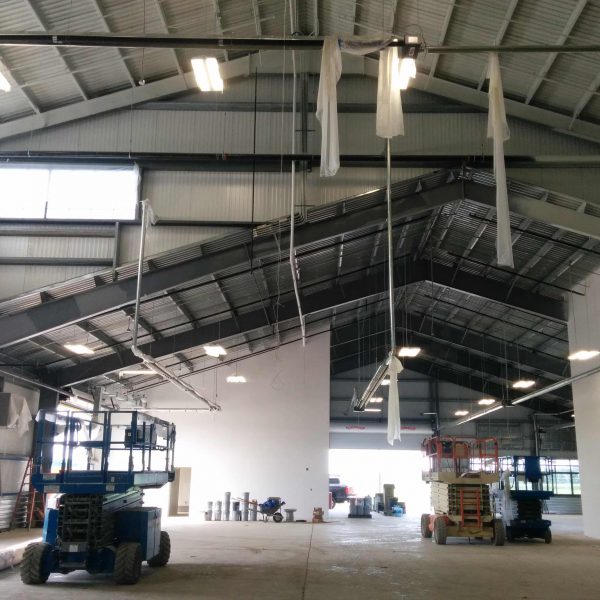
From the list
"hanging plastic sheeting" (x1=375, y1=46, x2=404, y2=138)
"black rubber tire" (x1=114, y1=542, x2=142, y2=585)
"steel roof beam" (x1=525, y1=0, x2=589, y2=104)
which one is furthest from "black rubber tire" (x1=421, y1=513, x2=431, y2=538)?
"hanging plastic sheeting" (x1=375, y1=46, x2=404, y2=138)

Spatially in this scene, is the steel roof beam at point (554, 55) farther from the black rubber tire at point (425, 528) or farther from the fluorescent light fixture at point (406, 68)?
the black rubber tire at point (425, 528)

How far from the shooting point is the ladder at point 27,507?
65.1 ft

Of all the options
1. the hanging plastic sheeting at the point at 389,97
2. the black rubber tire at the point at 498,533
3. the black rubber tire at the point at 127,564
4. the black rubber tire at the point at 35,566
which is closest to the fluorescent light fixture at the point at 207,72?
the hanging plastic sheeting at the point at 389,97

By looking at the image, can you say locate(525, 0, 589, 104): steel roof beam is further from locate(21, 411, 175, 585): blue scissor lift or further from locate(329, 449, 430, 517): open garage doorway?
locate(329, 449, 430, 517): open garage doorway

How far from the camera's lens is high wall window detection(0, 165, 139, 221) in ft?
51.1

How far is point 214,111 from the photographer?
16109 mm

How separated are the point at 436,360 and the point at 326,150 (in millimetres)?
28027

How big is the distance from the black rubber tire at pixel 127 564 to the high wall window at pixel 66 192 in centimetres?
794

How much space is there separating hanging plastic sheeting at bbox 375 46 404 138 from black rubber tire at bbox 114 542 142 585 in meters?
7.92

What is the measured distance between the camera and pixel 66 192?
15.8 meters

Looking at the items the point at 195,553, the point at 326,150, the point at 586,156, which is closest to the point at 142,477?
the point at 195,553

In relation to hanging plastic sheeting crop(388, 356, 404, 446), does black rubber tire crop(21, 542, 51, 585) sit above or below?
below

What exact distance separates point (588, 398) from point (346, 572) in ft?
40.4

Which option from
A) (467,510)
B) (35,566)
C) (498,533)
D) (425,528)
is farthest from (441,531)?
(35,566)
